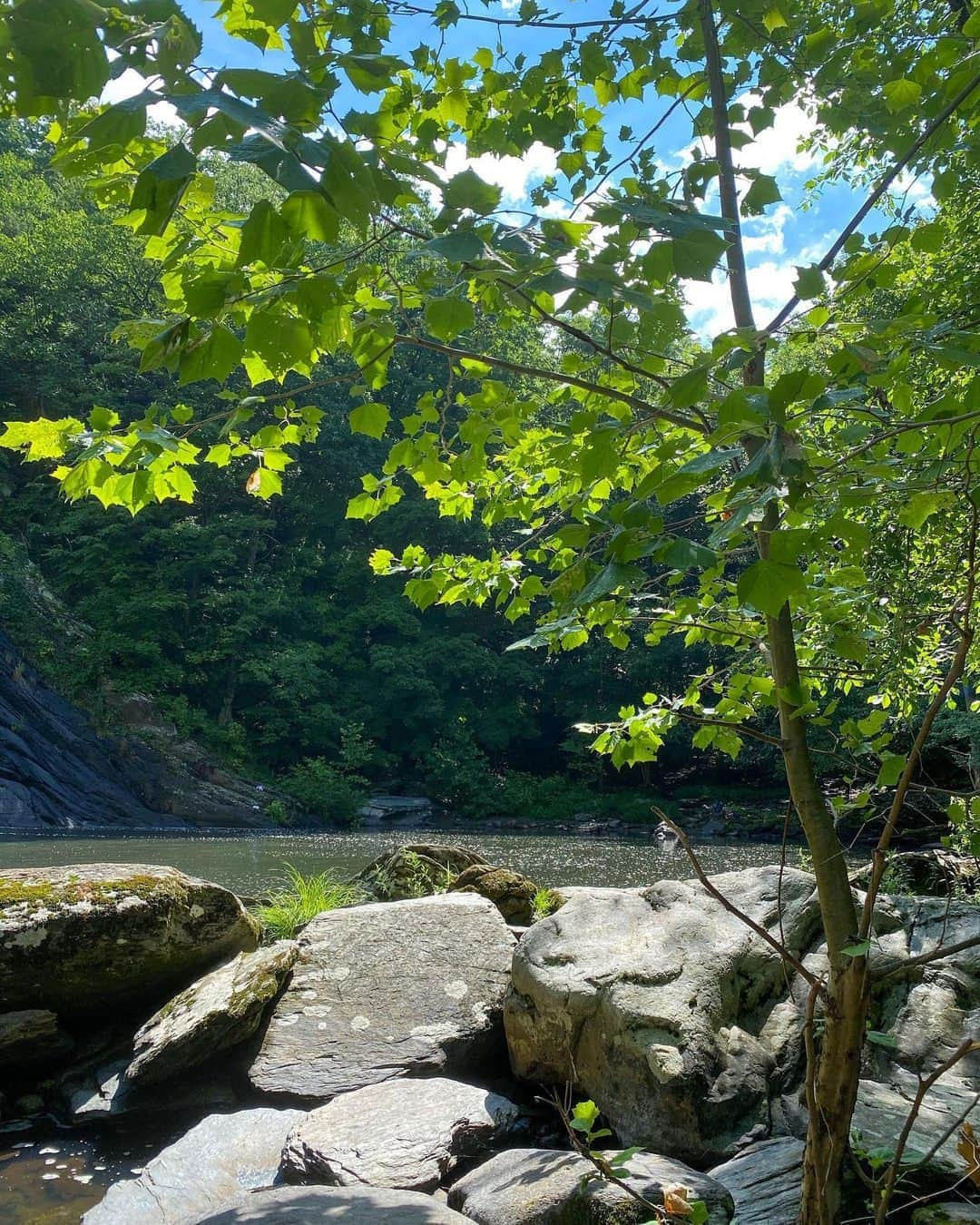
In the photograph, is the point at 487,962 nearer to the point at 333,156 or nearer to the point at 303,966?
the point at 303,966

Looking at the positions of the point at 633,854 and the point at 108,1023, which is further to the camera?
the point at 633,854

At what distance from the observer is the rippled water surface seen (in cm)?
1170

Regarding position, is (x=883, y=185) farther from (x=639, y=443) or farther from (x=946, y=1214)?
(x=946, y=1214)

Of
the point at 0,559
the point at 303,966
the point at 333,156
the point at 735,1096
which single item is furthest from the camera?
the point at 0,559

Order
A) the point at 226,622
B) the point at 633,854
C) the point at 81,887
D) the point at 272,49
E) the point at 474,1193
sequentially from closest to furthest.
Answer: the point at 272,49 < the point at 474,1193 < the point at 81,887 < the point at 633,854 < the point at 226,622

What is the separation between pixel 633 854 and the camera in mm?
16453

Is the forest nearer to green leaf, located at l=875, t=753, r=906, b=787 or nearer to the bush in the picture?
green leaf, located at l=875, t=753, r=906, b=787

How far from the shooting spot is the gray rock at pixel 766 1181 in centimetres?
232

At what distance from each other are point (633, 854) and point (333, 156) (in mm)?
16563

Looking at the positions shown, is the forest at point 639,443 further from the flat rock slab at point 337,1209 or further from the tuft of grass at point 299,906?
the tuft of grass at point 299,906

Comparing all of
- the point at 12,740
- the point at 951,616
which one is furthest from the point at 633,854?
the point at 951,616

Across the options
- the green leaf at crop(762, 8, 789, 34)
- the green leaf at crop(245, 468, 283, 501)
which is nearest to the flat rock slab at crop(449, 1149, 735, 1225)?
the green leaf at crop(245, 468, 283, 501)

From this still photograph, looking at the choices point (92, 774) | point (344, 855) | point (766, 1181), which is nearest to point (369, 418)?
point (766, 1181)

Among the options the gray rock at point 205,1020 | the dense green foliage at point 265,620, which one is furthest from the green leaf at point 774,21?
the dense green foliage at point 265,620
